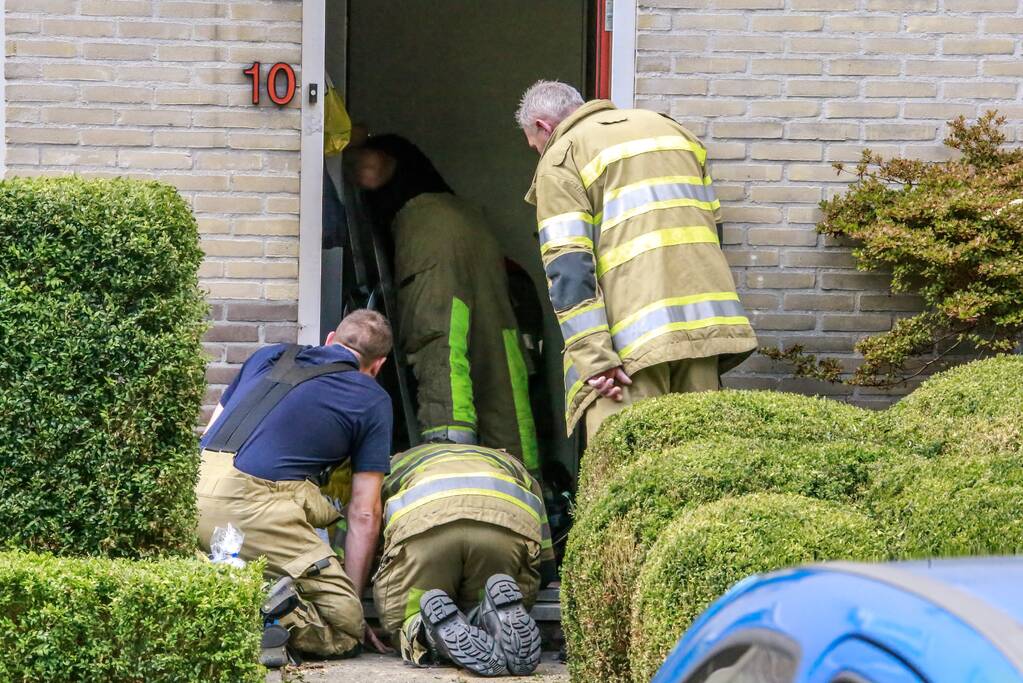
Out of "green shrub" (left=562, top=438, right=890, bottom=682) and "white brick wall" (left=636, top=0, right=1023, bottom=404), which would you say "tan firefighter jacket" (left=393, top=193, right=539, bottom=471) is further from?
"green shrub" (left=562, top=438, right=890, bottom=682)

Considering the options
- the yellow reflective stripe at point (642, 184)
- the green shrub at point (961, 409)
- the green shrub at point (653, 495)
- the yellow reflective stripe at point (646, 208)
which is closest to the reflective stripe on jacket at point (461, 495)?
the yellow reflective stripe at point (646, 208)

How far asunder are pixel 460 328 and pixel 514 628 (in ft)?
6.70

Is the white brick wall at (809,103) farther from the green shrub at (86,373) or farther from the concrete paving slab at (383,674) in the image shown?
the green shrub at (86,373)

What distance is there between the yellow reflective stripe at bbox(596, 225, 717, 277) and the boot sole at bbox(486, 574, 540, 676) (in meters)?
1.30

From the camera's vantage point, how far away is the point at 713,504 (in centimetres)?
359

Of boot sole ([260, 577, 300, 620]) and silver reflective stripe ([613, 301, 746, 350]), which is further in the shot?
silver reflective stripe ([613, 301, 746, 350])

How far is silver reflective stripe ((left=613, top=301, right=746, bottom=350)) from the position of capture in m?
5.64

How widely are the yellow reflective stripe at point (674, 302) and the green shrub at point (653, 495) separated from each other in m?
1.39

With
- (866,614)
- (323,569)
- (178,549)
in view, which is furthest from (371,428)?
(866,614)

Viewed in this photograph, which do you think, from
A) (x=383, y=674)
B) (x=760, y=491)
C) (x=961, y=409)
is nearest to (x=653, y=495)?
(x=760, y=491)

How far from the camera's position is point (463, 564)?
223 inches

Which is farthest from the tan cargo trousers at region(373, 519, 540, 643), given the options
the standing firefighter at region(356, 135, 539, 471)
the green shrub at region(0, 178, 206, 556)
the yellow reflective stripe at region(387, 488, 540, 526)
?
the green shrub at region(0, 178, 206, 556)

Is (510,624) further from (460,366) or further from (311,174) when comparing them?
(311,174)

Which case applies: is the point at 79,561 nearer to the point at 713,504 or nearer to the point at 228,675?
the point at 228,675
